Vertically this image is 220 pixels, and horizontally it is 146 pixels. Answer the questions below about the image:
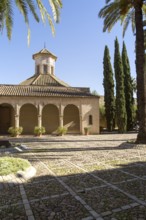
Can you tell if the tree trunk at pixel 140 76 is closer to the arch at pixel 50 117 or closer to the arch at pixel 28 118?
the arch at pixel 50 117

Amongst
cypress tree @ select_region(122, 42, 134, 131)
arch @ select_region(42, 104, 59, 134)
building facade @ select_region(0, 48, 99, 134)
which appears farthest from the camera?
cypress tree @ select_region(122, 42, 134, 131)

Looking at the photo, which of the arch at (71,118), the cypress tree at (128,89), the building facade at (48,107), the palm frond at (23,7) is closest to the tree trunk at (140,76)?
the palm frond at (23,7)

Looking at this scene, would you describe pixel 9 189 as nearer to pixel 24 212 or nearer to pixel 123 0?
pixel 24 212

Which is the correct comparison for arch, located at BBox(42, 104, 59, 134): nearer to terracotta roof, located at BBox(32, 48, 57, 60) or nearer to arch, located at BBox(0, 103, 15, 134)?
arch, located at BBox(0, 103, 15, 134)

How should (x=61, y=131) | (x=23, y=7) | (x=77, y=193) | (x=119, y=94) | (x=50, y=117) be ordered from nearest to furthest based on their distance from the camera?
(x=77, y=193) → (x=23, y=7) → (x=61, y=131) → (x=50, y=117) → (x=119, y=94)

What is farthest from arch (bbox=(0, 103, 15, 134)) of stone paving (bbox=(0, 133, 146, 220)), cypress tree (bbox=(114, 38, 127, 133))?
stone paving (bbox=(0, 133, 146, 220))

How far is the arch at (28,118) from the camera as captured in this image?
90.6 feet

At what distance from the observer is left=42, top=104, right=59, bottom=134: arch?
92.9 feet

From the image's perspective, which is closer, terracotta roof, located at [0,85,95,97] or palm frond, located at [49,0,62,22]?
palm frond, located at [49,0,62,22]

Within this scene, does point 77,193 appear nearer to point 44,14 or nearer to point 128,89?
point 44,14

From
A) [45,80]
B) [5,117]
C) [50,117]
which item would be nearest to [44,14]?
[50,117]

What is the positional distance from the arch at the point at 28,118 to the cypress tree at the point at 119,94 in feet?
36.7

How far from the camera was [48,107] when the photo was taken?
28641mm

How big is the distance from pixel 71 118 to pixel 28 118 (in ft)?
18.1
